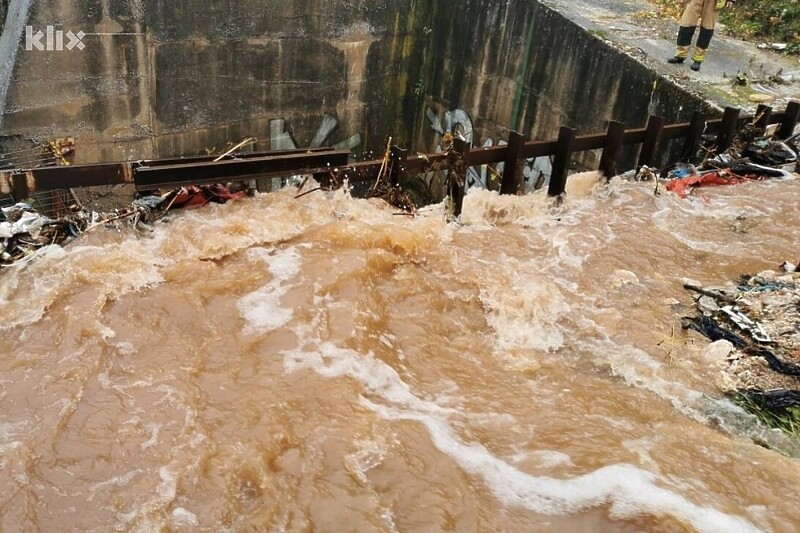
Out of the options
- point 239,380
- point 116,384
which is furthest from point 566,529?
point 116,384

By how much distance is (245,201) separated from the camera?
25.9 feet

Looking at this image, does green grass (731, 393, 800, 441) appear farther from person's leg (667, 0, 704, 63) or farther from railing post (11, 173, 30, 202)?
person's leg (667, 0, 704, 63)

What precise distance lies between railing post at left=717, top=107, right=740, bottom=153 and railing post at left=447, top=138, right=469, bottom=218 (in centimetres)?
433

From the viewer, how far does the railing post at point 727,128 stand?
9.82 m

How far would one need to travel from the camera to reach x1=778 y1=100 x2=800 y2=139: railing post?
10.2 metres

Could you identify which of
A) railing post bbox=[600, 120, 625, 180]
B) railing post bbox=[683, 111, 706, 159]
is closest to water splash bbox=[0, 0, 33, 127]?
railing post bbox=[600, 120, 625, 180]

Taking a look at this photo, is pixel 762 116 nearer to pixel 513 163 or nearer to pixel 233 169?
pixel 513 163

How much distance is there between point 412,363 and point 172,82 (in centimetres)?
820

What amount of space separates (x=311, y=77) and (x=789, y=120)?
8.69 m

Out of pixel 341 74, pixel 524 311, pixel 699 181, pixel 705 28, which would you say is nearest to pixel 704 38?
pixel 705 28

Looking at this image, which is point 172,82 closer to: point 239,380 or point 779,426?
point 239,380

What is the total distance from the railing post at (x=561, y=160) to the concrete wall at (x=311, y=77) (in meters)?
2.39

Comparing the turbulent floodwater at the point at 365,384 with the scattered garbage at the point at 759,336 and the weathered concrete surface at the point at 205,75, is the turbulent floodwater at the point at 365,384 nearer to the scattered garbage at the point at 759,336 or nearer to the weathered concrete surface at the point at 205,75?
the scattered garbage at the point at 759,336

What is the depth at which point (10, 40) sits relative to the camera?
10.0 meters
